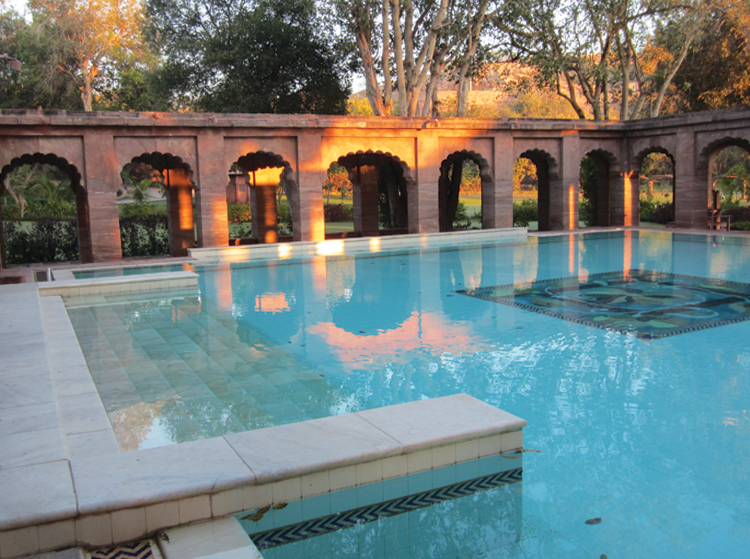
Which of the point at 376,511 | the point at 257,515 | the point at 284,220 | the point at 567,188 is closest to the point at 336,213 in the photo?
the point at 284,220

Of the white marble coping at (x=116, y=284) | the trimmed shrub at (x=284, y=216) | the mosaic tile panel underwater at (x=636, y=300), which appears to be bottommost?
the mosaic tile panel underwater at (x=636, y=300)

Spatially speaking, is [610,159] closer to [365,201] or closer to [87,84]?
[365,201]

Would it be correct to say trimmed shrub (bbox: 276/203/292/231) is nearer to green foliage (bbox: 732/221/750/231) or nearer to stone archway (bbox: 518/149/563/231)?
stone archway (bbox: 518/149/563/231)

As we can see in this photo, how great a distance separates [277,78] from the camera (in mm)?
22766

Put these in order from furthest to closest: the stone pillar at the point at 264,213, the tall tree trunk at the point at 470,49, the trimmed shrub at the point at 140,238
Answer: the tall tree trunk at the point at 470,49, the stone pillar at the point at 264,213, the trimmed shrub at the point at 140,238

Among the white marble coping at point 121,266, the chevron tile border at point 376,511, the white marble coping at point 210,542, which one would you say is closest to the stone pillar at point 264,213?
the white marble coping at point 121,266

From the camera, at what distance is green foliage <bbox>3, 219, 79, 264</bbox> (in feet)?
48.9

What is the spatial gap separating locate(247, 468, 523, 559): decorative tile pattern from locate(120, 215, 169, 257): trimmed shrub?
46.1 feet

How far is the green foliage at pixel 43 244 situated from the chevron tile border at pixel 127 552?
14.0 metres

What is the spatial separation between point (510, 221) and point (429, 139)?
3.26 m

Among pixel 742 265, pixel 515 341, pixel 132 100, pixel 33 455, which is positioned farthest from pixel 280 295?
pixel 132 100

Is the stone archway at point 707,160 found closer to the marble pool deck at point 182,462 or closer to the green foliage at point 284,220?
the green foliage at point 284,220

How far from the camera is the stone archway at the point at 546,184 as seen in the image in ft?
61.3

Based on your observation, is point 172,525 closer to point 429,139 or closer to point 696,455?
point 696,455
